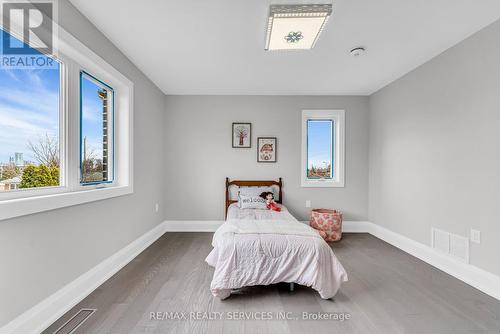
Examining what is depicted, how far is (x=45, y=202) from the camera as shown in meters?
1.65

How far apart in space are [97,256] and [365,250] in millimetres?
3351

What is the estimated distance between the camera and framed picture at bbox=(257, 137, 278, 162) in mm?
4203

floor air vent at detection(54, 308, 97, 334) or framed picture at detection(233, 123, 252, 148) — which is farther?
framed picture at detection(233, 123, 252, 148)

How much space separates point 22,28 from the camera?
1.63m

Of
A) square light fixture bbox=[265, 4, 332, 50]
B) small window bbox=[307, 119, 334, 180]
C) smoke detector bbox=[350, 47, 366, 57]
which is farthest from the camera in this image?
small window bbox=[307, 119, 334, 180]

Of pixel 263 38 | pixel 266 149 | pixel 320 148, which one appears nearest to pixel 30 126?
pixel 263 38

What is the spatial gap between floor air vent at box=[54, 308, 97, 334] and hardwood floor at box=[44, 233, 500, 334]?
43 millimetres

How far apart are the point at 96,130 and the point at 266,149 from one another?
8.59 feet

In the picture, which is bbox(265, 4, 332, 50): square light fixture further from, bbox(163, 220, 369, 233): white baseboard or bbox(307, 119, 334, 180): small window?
bbox(163, 220, 369, 233): white baseboard

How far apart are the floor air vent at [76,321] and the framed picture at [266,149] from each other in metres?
3.07

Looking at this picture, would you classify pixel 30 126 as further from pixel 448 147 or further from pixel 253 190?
pixel 448 147

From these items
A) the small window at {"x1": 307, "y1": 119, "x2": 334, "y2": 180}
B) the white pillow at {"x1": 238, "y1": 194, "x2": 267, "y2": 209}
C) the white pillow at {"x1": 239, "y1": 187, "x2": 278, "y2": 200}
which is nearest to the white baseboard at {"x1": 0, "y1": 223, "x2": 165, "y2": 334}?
the white pillow at {"x1": 238, "y1": 194, "x2": 267, "y2": 209}

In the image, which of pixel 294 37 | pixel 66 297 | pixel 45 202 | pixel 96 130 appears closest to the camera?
pixel 45 202

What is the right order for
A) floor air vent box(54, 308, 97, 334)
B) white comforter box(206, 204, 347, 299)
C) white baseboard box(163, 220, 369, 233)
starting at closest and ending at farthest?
floor air vent box(54, 308, 97, 334) < white comforter box(206, 204, 347, 299) < white baseboard box(163, 220, 369, 233)
